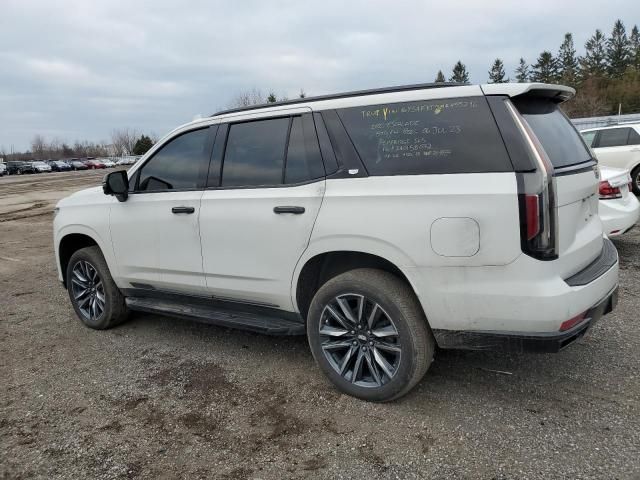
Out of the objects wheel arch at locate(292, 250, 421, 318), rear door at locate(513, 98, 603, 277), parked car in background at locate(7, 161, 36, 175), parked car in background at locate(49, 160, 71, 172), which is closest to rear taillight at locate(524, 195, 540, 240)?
rear door at locate(513, 98, 603, 277)

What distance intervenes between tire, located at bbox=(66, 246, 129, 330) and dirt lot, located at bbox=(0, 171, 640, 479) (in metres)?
0.31

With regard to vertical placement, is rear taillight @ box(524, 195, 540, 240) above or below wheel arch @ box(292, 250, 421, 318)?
above

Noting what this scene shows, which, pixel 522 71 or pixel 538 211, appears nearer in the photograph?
pixel 538 211

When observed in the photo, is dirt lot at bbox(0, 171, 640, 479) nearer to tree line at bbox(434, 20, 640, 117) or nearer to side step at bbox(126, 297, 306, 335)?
side step at bbox(126, 297, 306, 335)

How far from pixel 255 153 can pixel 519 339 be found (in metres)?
2.18

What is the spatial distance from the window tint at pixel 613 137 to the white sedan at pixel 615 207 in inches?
245

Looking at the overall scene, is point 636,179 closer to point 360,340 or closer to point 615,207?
point 615,207

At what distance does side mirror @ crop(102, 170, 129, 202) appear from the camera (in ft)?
14.4

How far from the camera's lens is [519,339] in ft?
9.23

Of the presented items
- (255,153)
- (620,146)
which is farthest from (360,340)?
(620,146)

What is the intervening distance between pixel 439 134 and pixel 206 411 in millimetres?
2269

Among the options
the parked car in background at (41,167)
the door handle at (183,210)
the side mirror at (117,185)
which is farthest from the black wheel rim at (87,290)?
the parked car in background at (41,167)

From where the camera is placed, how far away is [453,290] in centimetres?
290

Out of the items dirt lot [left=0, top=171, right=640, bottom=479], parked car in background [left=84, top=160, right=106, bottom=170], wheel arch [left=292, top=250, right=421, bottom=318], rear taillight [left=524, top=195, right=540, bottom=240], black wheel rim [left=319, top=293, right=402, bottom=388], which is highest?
parked car in background [left=84, top=160, right=106, bottom=170]
